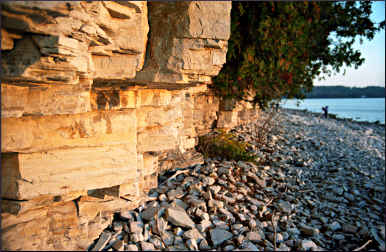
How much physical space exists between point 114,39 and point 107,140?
1096 millimetres

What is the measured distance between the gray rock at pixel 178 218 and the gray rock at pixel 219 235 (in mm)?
290

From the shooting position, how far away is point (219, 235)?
291 centimetres

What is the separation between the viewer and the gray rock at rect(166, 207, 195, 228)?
9.55 feet

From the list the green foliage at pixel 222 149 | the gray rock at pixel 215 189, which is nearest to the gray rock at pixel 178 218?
the gray rock at pixel 215 189

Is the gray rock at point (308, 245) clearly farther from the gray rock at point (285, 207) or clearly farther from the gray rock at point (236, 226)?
the gray rock at point (236, 226)

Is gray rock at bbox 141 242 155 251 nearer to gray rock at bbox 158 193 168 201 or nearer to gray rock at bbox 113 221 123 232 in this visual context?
gray rock at bbox 113 221 123 232

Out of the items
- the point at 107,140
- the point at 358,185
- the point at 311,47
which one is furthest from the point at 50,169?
the point at 311,47

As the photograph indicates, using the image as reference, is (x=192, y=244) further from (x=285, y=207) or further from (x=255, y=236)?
(x=285, y=207)

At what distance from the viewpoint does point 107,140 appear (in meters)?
2.49

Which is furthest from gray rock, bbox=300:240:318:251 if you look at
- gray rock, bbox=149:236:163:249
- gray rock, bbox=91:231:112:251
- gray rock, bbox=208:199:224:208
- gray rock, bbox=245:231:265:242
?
gray rock, bbox=91:231:112:251

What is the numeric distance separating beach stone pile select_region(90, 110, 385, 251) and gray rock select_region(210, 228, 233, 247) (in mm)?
12

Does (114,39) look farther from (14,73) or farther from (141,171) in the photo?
(141,171)

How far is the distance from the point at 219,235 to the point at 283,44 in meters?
5.45

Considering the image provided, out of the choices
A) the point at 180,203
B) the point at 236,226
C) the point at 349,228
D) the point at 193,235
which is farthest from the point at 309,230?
the point at 180,203
